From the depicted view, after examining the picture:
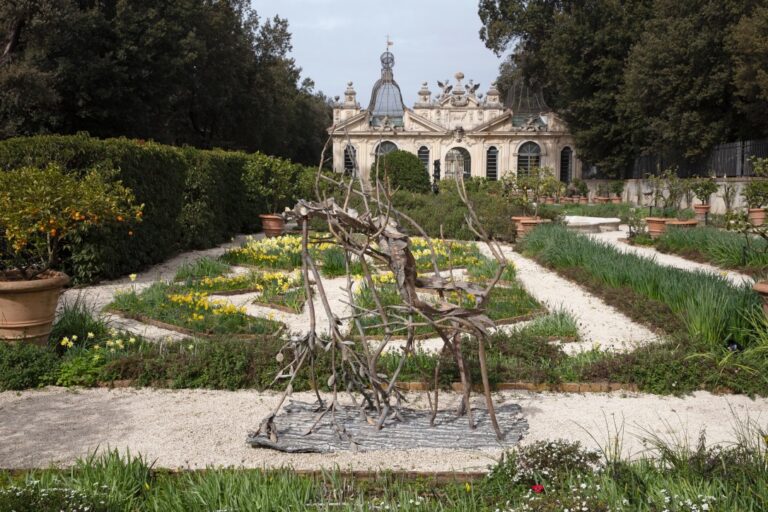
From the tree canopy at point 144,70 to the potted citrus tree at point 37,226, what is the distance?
644 inches

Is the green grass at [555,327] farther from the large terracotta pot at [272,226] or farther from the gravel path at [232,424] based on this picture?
the large terracotta pot at [272,226]

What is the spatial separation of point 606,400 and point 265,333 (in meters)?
3.18

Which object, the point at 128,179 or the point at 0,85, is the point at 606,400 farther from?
the point at 0,85

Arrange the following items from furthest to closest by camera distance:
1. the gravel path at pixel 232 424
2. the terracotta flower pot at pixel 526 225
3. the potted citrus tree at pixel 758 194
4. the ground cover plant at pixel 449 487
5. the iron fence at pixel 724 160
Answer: the iron fence at pixel 724 160 < the terracotta flower pot at pixel 526 225 < the potted citrus tree at pixel 758 194 < the gravel path at pixel 232 424 < the ground cover plant at pixel 449 487

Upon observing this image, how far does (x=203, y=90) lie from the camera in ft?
109

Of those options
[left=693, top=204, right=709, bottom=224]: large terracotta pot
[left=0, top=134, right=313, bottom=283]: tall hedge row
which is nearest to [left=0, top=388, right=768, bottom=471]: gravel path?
[left=0, top=134, right=313, bottom=283]: tall hedge row

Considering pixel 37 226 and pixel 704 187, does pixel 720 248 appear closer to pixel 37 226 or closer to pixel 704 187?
pixel 704 187

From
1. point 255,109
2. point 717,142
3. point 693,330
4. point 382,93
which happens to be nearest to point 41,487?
point 693,330

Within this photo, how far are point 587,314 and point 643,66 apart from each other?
25029mm

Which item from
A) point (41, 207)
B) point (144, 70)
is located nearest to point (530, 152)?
point (144, 70)

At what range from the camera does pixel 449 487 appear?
132 inches

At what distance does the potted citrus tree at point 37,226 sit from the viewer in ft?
19.2

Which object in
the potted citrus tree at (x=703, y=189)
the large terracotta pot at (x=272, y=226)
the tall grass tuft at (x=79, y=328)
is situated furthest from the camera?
the potted citrus tree at (x=703, y=189)

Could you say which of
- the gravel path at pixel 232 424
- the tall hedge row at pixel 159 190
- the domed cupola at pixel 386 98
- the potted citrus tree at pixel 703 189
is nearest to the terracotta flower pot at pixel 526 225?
the tall hedge row at pixel 159 190
